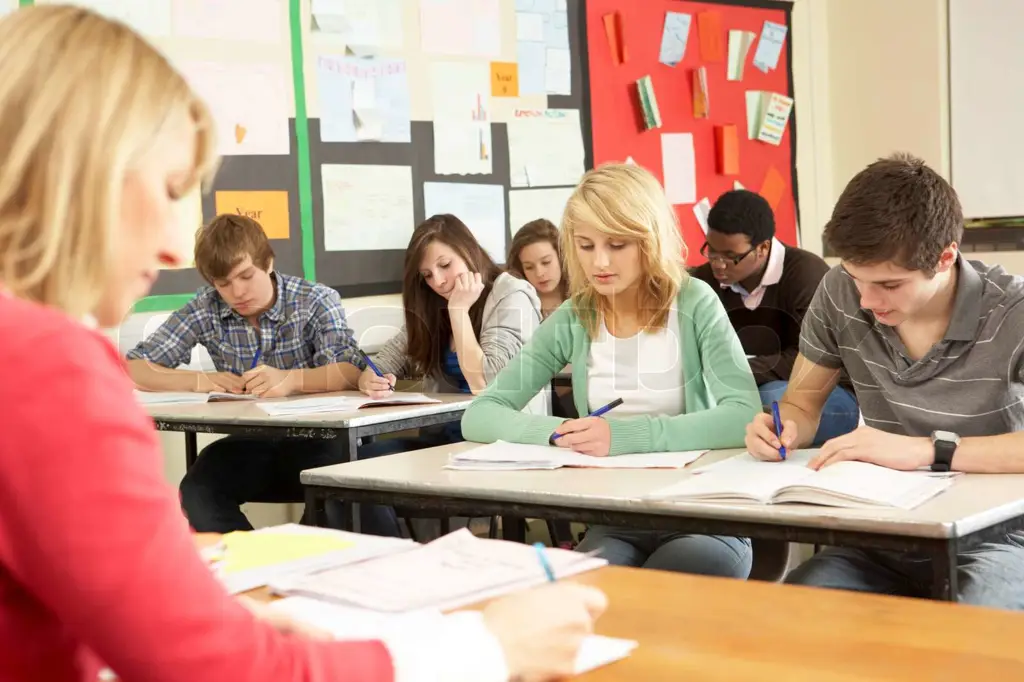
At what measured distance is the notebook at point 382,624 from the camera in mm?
792

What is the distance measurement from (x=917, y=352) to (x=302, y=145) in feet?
8.18

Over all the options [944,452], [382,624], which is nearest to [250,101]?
[944,452]

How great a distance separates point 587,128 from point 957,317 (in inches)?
118

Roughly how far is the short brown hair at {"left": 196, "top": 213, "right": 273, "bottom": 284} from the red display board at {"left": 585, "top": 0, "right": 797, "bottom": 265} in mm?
1799

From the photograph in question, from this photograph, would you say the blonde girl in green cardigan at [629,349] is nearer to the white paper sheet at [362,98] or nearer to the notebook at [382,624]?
the notebook at [382,624]

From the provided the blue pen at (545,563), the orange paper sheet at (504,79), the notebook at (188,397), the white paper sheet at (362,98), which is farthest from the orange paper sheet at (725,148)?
the blue pen at (545,563)

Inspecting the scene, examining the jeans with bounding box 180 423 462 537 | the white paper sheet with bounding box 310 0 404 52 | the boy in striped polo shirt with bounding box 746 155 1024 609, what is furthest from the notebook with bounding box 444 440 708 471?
the white paper sheet with bounding box 310 0 404 52

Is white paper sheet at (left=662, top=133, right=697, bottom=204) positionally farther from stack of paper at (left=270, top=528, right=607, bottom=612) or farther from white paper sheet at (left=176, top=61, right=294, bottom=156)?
stack of paper at (left=270, top=528, right=607, bottom=612)

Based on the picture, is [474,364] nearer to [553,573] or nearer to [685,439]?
[685,439]

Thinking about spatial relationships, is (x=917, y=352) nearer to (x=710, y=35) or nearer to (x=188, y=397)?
(x=188, y=397)

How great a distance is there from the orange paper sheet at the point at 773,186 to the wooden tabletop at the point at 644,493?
351cm

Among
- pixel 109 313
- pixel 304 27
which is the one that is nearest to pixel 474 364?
pixel 304 27

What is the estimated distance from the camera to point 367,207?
405 cm

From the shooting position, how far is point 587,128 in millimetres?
4734
